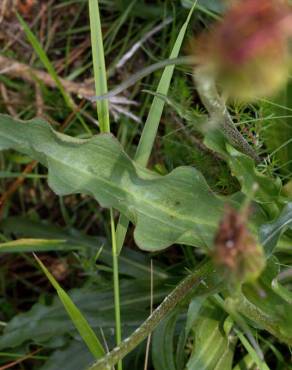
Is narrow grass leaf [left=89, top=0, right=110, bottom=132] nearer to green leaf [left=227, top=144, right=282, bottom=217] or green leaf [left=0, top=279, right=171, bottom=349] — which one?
green leaf [left=227, top=144, right=282, bottom=217]

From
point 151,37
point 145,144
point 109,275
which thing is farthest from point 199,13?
point 109,275

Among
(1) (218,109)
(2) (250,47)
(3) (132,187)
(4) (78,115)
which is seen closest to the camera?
(2) (250,47)

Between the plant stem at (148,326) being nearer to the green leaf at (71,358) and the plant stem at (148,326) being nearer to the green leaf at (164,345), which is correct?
the green leaf at (164,345)

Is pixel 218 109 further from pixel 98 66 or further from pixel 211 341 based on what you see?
pixel 211 341

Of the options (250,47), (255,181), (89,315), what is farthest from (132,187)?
(250,47)

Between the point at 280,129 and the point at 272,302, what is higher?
the point at 280,129

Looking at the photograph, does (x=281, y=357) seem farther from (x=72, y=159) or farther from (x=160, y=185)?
(x=72, y=159)
